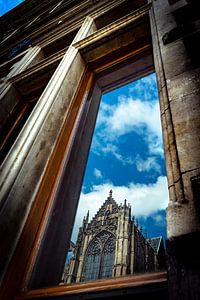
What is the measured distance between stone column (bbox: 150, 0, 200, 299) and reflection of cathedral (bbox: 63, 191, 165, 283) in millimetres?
31220

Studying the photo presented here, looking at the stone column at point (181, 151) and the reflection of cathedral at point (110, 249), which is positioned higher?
the reflection of cathedral at point (110, 249)

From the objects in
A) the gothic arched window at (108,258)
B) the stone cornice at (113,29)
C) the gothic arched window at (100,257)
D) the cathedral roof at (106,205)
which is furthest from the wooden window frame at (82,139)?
the cathedral roof at (106,205)

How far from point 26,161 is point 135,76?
2015 millimetres

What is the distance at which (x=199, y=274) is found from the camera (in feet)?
1.80

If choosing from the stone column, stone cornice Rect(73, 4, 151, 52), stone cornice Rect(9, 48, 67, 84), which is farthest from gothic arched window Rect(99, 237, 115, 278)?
the stone column

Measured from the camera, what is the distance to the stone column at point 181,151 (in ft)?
1.91

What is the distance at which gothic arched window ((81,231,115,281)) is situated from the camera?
28.7 meters

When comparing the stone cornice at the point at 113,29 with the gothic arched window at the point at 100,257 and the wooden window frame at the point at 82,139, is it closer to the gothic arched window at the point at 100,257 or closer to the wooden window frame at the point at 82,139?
the wooden window frame at the point at 82,139

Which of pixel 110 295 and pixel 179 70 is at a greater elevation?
pixel 179 70

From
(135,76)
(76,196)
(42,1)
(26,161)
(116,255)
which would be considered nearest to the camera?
(26,161)

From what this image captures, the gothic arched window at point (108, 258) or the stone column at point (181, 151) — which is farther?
the gothic arched window at point (108, 258)

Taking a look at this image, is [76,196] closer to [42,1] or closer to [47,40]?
[47,40]

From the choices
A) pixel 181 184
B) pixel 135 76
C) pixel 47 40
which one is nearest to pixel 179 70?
pixel 181 184

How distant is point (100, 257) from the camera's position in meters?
29.9
